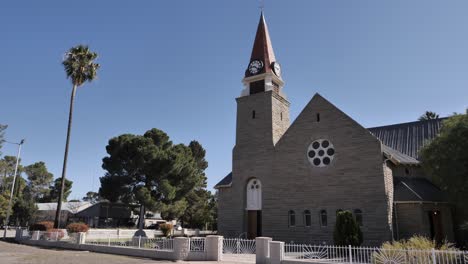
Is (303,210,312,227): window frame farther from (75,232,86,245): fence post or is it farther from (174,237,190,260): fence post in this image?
(75,232,86,245): fence post

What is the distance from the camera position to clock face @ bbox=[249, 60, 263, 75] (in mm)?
32594

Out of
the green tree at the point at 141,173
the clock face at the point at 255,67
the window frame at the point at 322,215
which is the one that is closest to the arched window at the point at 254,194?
the window frame at the point at 322,215

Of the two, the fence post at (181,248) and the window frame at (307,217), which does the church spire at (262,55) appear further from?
the fence post at (181,248)

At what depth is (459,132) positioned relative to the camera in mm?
19906

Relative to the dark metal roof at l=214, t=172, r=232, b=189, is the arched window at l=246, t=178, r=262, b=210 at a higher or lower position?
lower

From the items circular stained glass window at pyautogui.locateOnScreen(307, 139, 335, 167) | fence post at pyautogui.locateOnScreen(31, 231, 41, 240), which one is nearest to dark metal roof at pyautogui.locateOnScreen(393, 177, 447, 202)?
circular stained glass window at pyautogui.locateOnScreen(307, 139, 335, 167)

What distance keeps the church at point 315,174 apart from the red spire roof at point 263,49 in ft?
0.36

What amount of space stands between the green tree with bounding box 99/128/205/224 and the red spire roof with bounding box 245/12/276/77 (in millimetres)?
18230

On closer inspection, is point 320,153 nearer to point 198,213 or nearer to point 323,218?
point 323,218

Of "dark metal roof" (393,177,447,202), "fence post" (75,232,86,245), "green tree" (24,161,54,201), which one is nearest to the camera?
"dark metal roof" (393,177,447,202)

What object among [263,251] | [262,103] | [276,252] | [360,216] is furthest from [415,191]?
[262,103]

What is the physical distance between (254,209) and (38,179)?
2758 inches

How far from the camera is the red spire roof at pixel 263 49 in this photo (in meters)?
32.9

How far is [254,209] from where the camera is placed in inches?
1159
